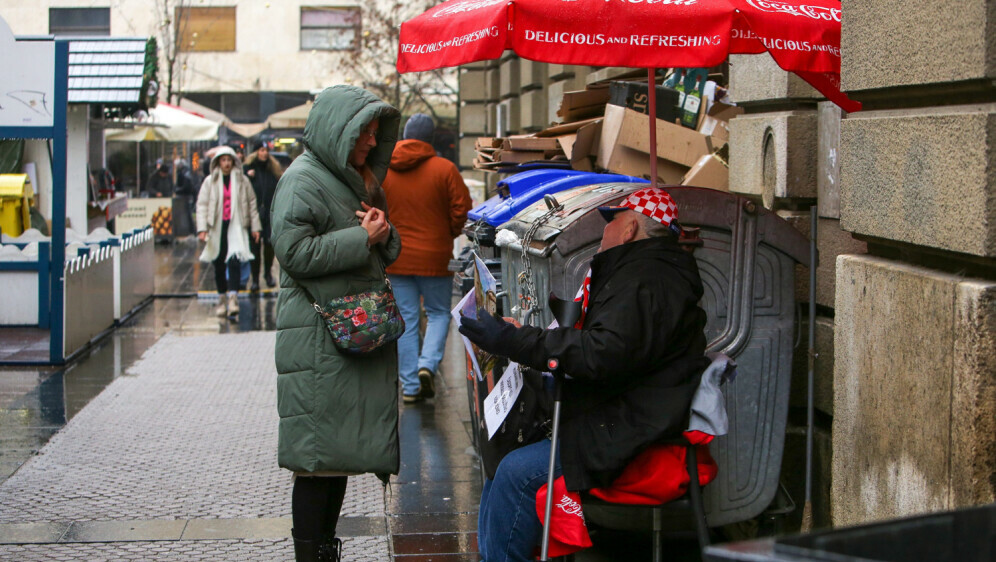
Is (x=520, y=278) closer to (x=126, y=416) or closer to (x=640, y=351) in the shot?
(x=640, y=351)

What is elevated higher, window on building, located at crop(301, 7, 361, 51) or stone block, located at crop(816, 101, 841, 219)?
window on building, located at crop(301, 7, 361, 51)

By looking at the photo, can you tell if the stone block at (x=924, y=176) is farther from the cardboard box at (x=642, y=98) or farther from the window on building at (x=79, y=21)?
the window on building at (x=79, y=21)

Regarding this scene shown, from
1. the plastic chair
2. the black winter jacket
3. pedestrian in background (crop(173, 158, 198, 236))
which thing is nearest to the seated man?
the black winter jacket

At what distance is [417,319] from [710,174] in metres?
2.46

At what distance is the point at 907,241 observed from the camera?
11.9ft

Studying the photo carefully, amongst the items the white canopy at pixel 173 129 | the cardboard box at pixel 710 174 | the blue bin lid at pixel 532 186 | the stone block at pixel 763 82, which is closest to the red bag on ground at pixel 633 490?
the blue bin lid at pixel 532 186

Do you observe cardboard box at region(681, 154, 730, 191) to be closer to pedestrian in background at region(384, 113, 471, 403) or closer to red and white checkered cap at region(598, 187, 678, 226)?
pedestrian in background at region(384, 113, 471, 403)

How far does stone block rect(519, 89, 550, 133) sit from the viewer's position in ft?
47.4

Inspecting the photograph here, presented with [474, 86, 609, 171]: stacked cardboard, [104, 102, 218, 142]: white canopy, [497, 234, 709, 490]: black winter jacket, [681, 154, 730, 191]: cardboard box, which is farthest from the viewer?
[104, 102, 218, 142]: white canopy

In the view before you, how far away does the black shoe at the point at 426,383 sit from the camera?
8.15 metres

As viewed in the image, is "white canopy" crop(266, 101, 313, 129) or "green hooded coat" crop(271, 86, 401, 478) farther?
"white canopy" crop(266, 101, 313, 129)

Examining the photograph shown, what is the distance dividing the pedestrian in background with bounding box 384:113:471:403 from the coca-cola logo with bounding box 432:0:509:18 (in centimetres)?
286

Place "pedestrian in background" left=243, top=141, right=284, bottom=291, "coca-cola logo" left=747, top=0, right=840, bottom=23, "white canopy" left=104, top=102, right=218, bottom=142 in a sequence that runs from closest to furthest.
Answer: "coca-cola logo" left=747, top=0, right=840, bottom=23 < "pedestrian in background" left=243, top=141, right=284, bottom=291 < "white canopy" left=104, top=102, right=218, bottom=142

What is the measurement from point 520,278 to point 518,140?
257 cm
